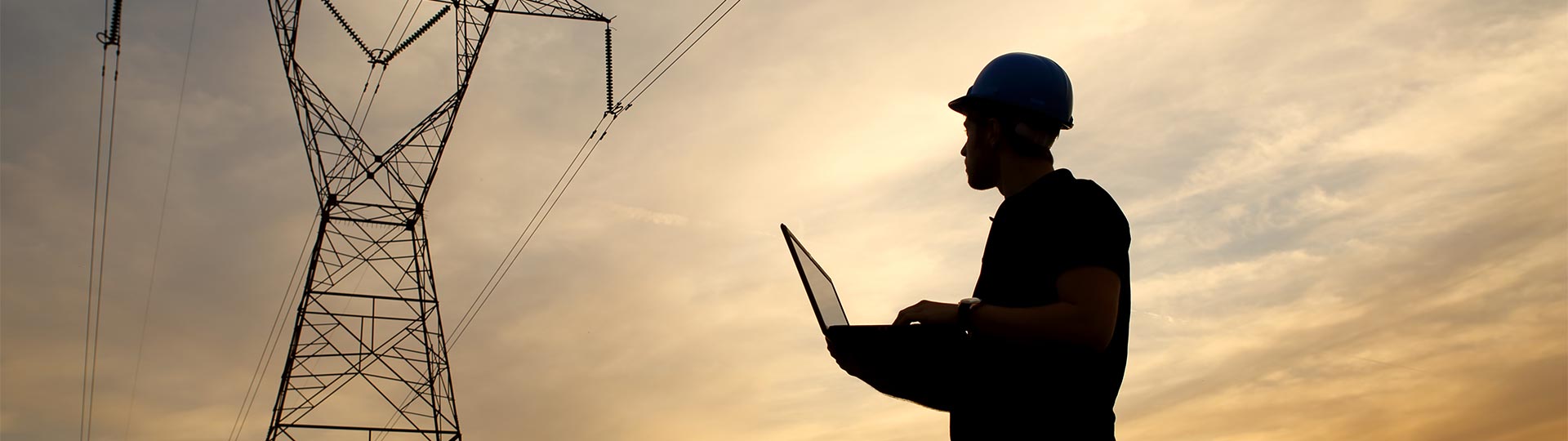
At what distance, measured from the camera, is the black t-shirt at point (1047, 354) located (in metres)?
2.71

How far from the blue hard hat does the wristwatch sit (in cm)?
69

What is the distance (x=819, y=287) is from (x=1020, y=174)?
0.62m

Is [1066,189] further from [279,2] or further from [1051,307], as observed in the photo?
[279,2]

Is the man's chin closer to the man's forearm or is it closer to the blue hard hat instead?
the blue hard hat

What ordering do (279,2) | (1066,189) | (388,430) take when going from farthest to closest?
(279,2), (388,430), (1066,189)

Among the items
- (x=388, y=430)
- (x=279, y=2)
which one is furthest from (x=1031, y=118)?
(x=279, y=2)

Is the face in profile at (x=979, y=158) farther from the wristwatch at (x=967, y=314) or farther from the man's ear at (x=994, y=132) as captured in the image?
the wristwatch at (x=967, y=314)

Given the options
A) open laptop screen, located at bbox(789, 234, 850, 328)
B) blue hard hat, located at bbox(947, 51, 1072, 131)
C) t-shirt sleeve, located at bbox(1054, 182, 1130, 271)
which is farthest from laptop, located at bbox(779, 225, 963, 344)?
blue hard hat, located at bbox(947, 51, 1072, 131)

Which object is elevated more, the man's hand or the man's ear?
the man's ear

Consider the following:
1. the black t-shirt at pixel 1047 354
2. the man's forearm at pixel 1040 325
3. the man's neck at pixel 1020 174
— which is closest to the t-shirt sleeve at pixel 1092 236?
the black t-shirt at pixel 1047 354

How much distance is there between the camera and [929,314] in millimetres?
2748

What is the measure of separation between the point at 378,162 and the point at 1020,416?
20.1 m

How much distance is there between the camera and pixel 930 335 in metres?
2.62

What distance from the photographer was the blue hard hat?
316cm
